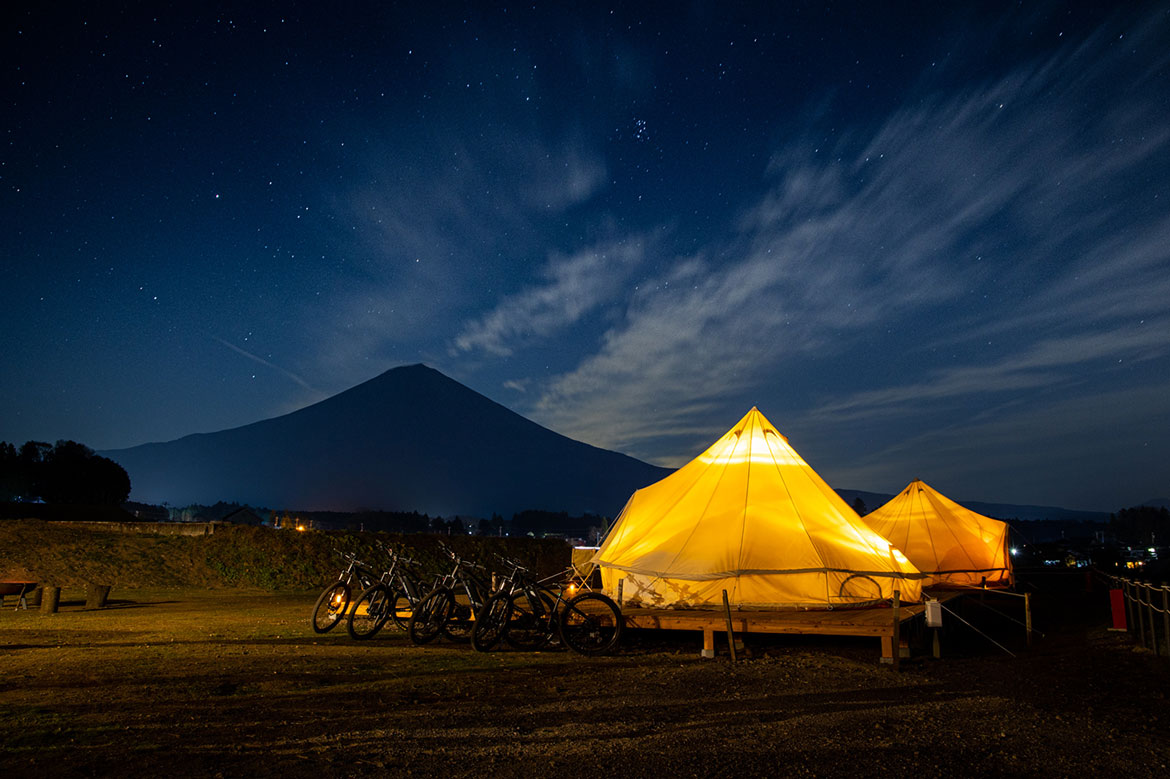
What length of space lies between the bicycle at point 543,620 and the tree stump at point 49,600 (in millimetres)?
9029

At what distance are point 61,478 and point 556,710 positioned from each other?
67386 mm

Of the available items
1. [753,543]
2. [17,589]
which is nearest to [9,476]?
[17,589]

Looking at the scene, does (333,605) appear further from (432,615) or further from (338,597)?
(432,615)

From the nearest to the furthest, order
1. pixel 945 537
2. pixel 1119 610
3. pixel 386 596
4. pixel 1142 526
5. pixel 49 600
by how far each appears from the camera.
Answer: pixel 386 596
pixel 1119 610
pixel 49 600
pixel 945 537
pixel 1142 526

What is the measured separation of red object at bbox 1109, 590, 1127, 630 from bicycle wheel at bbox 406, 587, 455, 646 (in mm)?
10169

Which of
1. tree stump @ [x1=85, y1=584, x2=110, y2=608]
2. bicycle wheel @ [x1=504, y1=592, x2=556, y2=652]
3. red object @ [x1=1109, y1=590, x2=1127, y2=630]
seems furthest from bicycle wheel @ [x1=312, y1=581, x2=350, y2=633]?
red object @ [x1=1109, y1=590, x2=1127, y2=630]

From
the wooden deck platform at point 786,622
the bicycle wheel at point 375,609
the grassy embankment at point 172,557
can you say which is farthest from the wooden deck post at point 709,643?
the grassy embankment at point 172,557

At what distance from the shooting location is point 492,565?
24.5 metres

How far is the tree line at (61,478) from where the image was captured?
58.2 m

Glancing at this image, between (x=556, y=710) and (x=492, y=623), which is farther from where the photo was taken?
(x=492, y=623)

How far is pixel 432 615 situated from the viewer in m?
9.35

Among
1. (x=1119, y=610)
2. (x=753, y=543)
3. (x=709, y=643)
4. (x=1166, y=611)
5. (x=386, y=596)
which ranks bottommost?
(x=709, y=643)

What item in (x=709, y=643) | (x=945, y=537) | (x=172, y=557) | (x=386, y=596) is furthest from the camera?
(x=172, y=557)

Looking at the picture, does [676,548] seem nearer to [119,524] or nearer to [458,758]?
[458,758]
